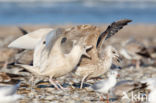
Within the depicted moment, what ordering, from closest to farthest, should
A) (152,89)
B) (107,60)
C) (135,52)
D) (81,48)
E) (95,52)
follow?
(152,89) < (81,48) < (107,60) < (95,52) < (135,52)

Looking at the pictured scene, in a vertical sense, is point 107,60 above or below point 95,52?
below

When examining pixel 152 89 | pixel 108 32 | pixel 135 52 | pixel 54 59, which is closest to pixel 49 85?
pixel 54 59

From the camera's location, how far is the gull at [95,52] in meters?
7.26

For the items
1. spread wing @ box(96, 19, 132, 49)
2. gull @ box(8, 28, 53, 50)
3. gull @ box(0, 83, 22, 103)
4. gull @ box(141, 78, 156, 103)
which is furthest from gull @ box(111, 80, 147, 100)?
gull @ box(8, 28, 53, 50)

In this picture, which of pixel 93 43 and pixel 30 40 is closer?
pixel 30 40

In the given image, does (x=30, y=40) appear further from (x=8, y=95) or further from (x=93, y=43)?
(x=8, y=95)

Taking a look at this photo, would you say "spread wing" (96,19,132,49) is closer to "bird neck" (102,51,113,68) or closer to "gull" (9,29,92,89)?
"bird neck" (102,51,113,68)

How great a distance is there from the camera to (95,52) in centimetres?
753

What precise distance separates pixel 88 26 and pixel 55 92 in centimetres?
152

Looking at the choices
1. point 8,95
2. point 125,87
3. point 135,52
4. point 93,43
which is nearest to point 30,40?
point 93,43

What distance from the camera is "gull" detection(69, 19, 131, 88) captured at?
286 inches

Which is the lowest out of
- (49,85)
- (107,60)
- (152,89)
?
(152,89)

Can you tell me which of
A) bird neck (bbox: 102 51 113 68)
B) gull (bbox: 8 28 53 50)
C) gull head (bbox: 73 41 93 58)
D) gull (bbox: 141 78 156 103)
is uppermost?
gull (bbox: 8 28 53 50)

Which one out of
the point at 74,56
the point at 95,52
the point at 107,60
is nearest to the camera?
the point at 74,56
